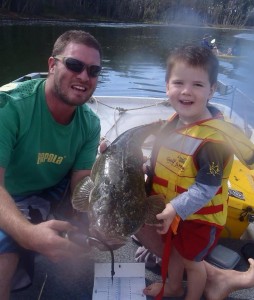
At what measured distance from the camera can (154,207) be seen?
111 inches

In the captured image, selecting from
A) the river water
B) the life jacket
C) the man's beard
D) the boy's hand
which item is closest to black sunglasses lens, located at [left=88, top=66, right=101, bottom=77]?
the man's beard

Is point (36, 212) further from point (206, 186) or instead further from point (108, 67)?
point (108, 67)

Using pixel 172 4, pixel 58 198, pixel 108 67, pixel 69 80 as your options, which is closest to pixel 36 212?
pixel 58 198

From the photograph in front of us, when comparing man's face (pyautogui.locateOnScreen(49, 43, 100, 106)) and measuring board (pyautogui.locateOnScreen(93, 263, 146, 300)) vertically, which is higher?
man's face (pyautogui.locateOnScreen(49, 43, 100, 106))

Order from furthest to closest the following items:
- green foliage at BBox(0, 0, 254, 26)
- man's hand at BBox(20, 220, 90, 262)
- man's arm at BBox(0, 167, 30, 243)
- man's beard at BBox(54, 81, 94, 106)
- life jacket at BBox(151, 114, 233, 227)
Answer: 1. green foliage at BBox(0, 0, 254, 26)
2. man's beard at BBox(54, 81, 94, 106)
3. life jacket at BBox(151, 114, 233, 227)
4. man's arm at BBox(0, 167, 30, 243)
5. man's hand at BBox(20, 220, 90, 262)

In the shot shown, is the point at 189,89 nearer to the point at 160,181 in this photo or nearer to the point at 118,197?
the point at 160,181

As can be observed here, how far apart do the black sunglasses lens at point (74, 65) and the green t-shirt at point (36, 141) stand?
321mm

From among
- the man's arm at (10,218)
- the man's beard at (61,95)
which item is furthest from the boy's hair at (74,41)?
the man's arm at (10,218)

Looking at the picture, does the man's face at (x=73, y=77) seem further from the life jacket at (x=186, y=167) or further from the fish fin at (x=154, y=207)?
the fish fin at (x=154, y=207)

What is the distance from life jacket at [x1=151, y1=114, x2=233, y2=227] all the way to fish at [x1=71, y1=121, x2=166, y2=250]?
155 mm

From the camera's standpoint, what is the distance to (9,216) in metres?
2.69

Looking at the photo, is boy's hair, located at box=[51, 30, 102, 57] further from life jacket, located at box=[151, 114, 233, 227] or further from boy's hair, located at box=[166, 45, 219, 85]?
life jacket, located at box=[151, 114, 233, 227]

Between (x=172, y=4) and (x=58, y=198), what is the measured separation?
7392 cm

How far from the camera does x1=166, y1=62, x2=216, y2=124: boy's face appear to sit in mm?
2766
